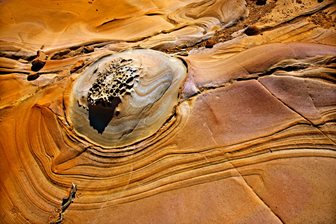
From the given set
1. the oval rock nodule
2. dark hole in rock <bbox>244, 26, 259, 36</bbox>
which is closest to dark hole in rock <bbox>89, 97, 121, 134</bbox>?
the oval rock nodule

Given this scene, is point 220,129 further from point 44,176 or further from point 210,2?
point 210,2

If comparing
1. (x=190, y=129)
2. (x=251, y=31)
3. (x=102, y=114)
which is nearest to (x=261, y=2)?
(x=251, y=31)

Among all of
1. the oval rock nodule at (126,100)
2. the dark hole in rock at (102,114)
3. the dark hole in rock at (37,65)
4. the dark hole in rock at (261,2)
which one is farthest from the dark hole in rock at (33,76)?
the dark hole in rock at (261,2)

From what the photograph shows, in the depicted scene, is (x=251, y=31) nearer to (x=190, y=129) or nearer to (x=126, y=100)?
(x=190, y=129)

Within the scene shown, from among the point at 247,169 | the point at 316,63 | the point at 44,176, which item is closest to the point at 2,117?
the point at 44,176

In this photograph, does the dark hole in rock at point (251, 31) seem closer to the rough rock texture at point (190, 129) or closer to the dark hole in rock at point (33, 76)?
the rough rock texture at point (190, 129)

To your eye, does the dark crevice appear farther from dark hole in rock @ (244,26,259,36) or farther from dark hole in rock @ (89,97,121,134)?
dark hole in rock @ (244,26,259,36)
